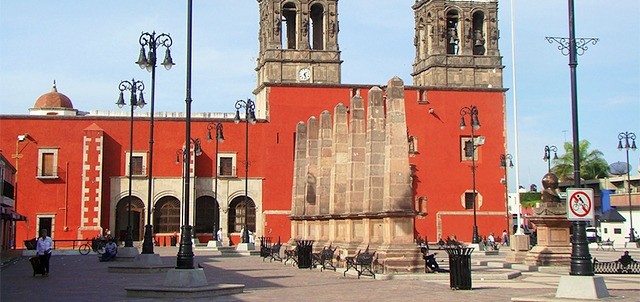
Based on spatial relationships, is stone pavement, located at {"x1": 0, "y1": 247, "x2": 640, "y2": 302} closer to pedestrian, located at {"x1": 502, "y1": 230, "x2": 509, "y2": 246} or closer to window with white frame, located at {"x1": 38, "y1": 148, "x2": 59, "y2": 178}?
window with white frame, located at {"x1": 38, "y1": 148, "x2": 59, "y2": 178}

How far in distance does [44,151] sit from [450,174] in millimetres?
23800

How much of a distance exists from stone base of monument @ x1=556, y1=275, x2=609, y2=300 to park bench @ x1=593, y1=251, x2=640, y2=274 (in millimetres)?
8627

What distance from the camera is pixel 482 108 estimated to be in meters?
51.9

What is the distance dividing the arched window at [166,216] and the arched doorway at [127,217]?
892mm

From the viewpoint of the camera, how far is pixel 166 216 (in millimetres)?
48312

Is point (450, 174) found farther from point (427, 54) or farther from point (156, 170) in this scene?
point (156, 170)

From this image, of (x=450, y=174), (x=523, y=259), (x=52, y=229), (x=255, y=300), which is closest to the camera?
(x=255, y=300)

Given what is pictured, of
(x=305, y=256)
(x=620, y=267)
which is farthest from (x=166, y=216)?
(x=620, y=267)

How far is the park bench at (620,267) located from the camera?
21609mm

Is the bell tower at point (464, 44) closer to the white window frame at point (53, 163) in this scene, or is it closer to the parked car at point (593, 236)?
the parked car at point (593, 236)

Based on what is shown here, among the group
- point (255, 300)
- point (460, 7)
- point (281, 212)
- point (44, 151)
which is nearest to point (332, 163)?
point (255, 300)

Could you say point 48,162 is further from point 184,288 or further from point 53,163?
point 184,288

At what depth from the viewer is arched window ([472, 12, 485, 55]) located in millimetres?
53844

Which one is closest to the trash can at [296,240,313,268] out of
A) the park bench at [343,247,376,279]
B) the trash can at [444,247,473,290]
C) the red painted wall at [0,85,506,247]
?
the park bench at [343,247,376,279]
